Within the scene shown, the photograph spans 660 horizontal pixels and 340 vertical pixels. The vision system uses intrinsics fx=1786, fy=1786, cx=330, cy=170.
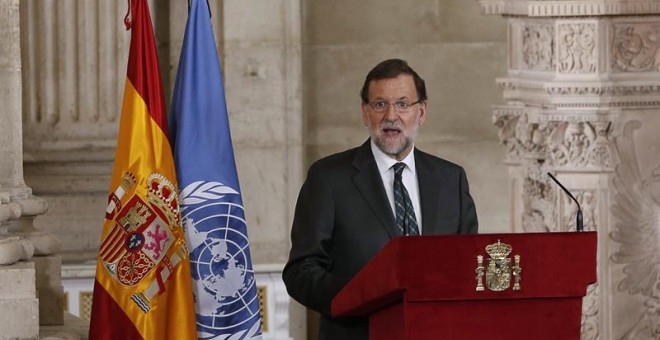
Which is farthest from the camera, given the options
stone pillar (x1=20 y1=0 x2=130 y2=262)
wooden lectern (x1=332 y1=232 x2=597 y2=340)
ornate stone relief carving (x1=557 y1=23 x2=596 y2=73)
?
stone pillar (x1=20 y1=0 x2=130 y2=262)

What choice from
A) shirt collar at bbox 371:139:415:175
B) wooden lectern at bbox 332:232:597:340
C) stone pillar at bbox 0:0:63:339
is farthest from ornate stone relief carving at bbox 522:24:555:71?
wooden lectern at bbox 332:232:597:340

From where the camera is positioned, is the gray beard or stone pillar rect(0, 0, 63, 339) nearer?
the gray beard

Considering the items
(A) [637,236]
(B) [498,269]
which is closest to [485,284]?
(B) [498,269]

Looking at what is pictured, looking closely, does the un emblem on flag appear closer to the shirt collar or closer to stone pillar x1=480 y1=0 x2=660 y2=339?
the shirt collar

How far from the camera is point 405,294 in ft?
15.1

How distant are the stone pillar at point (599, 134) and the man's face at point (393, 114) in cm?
394

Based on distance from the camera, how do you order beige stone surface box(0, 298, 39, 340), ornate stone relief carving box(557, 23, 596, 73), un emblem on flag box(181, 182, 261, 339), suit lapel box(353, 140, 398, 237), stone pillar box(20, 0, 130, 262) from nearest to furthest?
1. suit lapel box(353, 140, 398, 237)
2. beige stone surface box(0, 298, 39, 340)
3. un emblem on flag box(181, 182, 261, 339)
4. ornate stone relief carving box(557, 23, 596, 73)
5. stone pillar box(20, 0, 130, 262)

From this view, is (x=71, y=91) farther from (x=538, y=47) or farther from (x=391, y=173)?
(x=391, y=173)

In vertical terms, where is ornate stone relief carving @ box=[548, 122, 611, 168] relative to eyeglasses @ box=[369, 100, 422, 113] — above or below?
below

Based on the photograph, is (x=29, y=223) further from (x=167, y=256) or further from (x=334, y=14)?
(x=334, y=14)

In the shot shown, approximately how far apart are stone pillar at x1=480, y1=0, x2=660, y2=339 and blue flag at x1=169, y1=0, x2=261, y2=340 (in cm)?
281

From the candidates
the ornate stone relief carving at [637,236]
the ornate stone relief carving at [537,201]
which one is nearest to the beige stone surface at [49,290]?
the ornate stone relief carving at [537,201]

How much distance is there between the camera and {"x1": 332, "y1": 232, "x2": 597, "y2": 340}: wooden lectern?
4609 millimetres

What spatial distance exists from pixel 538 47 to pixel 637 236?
44.3 inches
